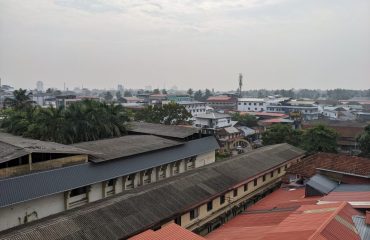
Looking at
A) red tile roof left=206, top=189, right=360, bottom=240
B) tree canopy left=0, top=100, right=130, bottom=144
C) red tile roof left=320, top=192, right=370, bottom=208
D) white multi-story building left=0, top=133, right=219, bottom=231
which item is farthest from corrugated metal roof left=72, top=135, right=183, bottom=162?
red tile roof left=320, top=192, right=370, bottom=208

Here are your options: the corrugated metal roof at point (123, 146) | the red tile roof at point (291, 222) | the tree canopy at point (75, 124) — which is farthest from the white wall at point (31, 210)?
the tree canopy at point (75, 124)

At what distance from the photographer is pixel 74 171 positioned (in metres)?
24.5

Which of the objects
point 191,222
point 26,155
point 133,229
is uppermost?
point 26,155

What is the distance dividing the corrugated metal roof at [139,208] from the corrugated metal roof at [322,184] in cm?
566

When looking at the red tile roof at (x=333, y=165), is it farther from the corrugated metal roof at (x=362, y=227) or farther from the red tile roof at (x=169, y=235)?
the red tile roof at (x=169, y=235)

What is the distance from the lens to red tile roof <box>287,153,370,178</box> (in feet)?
110

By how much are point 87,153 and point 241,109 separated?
126320 millimetres

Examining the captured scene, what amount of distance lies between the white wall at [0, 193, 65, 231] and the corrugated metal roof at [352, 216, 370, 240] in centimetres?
1841

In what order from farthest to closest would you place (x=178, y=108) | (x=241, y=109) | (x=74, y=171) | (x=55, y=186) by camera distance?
1. (x=241, y=109)
2. (x=178, y=108)
3. (x=74, y=171)
4. (x=55, y=186)

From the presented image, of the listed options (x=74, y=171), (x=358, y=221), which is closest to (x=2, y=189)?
(x=74, y=171)

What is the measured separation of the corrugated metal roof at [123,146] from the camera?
2819 centimetres

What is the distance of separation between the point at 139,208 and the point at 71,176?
5.31m

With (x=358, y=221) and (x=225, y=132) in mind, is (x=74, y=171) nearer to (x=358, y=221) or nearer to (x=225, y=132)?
(x=358, y=221)

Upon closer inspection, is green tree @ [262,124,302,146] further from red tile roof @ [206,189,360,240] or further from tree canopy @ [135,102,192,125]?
red tile roof @ [206,189,360,240]
